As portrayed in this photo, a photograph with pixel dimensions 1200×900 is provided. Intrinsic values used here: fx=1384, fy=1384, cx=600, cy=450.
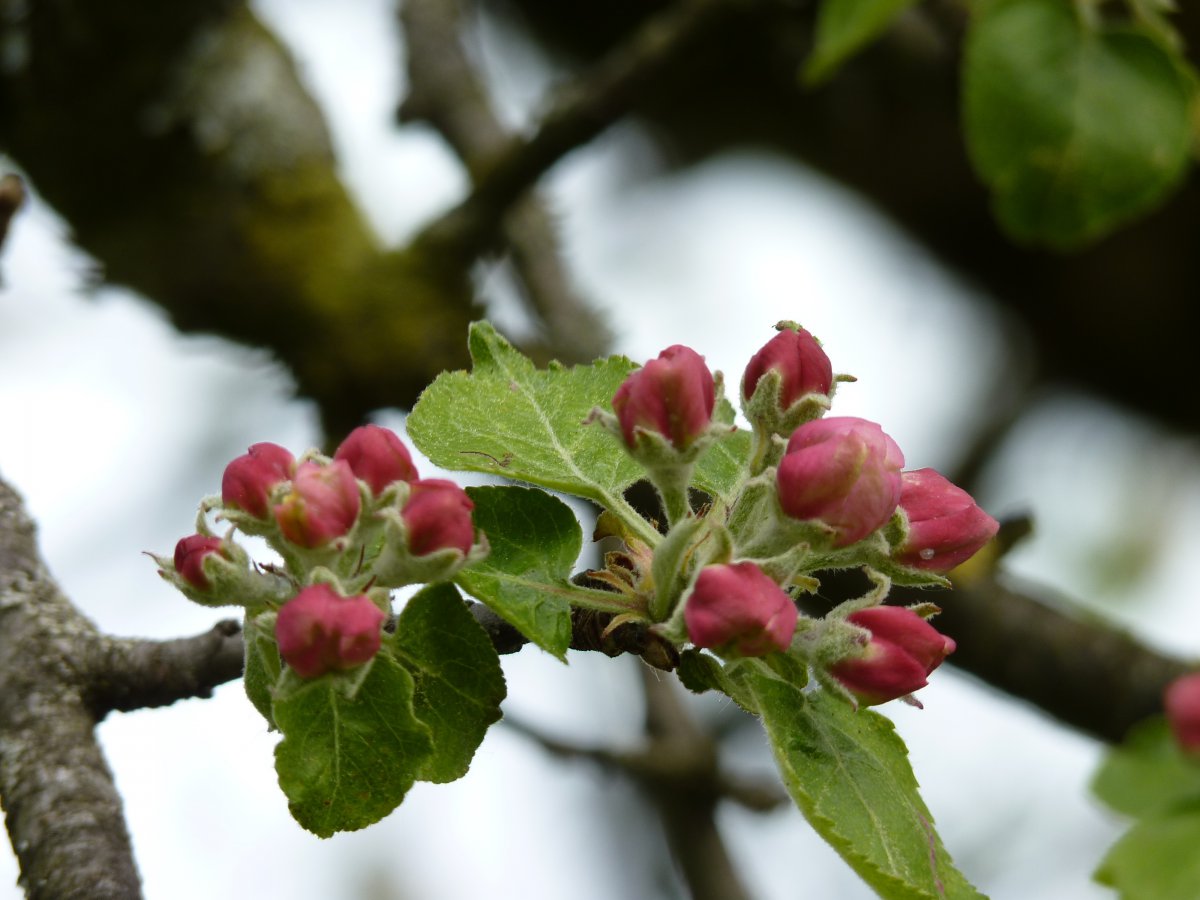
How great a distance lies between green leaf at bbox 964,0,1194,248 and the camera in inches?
67.3

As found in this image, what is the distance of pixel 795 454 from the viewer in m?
0.91

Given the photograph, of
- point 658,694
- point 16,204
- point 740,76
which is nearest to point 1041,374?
point 740,76

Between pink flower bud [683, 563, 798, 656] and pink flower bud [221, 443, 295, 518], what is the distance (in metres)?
0.29

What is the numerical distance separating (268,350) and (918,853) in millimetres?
1659

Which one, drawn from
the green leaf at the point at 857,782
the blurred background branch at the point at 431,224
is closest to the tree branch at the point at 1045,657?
the blurred background branch at the point at 431,224

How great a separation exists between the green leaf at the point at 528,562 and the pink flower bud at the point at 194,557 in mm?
162

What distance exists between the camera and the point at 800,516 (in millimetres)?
899

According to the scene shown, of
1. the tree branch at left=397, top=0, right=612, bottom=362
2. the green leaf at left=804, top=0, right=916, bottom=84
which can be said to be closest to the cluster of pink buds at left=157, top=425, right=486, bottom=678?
the green leaf at left=804, top=0, right=916, bottom=84

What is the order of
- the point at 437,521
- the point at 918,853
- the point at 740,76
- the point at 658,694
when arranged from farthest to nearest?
the point at 740,76 → the point at 658,694 → the point at 918,853 → the point at 437,521

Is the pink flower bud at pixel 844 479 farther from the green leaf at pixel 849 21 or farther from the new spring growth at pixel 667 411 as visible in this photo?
the green leaf at pixel 849 21

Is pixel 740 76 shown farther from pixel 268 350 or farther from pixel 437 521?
pixel 437 521

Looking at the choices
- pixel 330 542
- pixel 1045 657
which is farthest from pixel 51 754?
pixel 1045 657

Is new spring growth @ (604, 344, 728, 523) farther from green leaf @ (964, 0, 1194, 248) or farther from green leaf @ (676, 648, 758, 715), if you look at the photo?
green leaf @ (964, 0, 1194, 248)

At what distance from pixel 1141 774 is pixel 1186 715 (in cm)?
61
